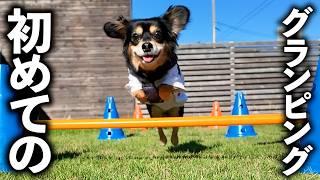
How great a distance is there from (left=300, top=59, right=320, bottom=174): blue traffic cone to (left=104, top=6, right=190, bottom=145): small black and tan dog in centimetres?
110

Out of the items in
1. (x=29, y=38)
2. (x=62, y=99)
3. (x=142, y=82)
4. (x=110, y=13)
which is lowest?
(x=62, y=99)

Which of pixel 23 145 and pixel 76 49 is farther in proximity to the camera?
pixel 76 49

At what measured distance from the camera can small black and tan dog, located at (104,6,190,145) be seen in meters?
3.17

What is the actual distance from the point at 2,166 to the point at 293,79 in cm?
178

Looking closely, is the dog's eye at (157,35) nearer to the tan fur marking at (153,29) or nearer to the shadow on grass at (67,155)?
the tan fur marking at (153,29)

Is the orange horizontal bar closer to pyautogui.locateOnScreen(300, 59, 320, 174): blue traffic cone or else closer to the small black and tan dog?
pyautogui.locateOnScreen(300, 59, 320, 174): blue traffic cone

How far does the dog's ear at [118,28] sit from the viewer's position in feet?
10.9

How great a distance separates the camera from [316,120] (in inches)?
97.6

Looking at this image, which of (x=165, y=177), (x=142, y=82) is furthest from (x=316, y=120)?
(x=142, y=82)

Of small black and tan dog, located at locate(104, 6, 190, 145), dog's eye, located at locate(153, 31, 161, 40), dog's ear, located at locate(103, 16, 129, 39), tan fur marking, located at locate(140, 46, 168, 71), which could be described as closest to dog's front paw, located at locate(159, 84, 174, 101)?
small black and tan dog, located at locate(104, 6, 190, 145)

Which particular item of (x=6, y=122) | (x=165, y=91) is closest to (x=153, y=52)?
(x=165, y=91)

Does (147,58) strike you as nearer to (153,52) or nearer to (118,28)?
(153,52)

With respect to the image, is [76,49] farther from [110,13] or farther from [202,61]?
[202,61]

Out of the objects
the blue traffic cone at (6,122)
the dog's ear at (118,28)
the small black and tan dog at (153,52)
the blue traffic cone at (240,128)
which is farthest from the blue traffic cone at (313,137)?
the blue traffic cone at (240,128)
